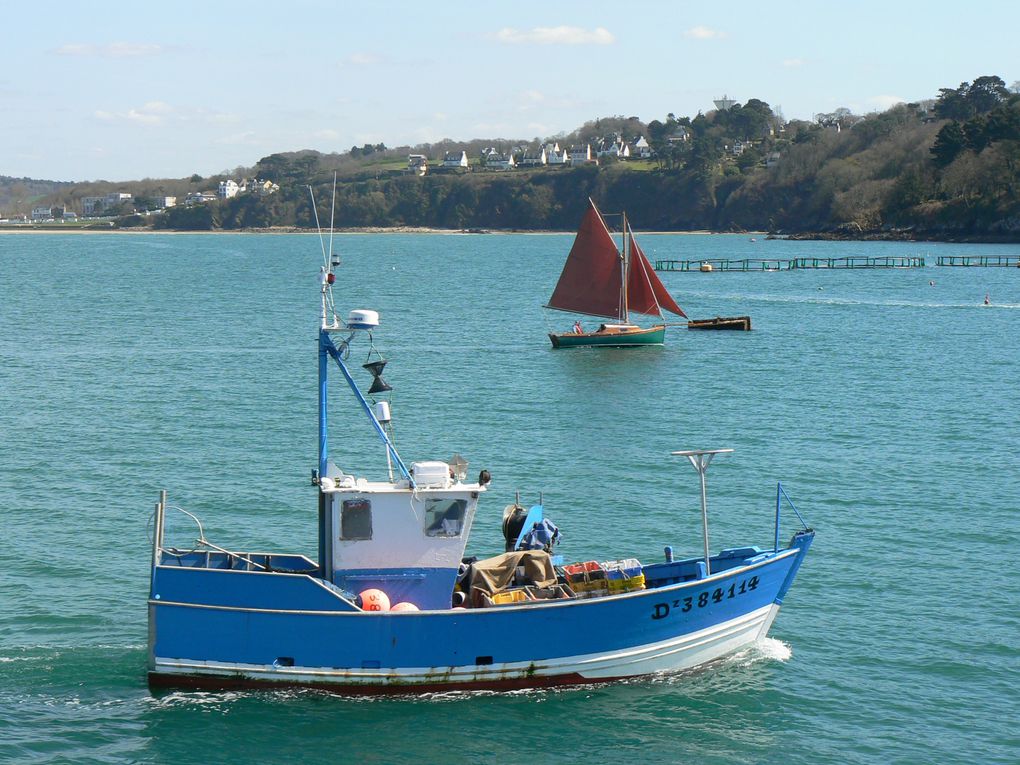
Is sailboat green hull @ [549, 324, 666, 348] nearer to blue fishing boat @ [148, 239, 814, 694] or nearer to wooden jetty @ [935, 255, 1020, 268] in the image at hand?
blue fishing boat @ [148, 239, 814, 694]

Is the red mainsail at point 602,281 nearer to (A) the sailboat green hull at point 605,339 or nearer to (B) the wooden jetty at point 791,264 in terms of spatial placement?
(A) the sailboat green hull at point 605,339

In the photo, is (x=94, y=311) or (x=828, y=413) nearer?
(x=828, y=413)

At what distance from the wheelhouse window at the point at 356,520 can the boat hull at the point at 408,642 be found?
5.19 ft

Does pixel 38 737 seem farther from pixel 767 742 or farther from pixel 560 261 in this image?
pixel 560 261

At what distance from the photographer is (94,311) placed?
93.9 metres

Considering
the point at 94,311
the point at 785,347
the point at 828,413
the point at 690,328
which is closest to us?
A: the point at 828,413

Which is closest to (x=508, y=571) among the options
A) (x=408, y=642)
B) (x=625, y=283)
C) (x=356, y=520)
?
(x=408, y=642)

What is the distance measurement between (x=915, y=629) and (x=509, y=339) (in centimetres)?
5429

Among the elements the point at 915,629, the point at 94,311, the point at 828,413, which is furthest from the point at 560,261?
the point at 915,629

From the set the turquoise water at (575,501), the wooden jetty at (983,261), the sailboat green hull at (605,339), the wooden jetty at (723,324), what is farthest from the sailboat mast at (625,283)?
the wooden jetty at (983,261)

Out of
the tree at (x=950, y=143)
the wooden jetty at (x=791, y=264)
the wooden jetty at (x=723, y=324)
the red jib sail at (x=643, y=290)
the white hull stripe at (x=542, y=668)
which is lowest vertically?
the white hull stripe at (x=542, y=668)

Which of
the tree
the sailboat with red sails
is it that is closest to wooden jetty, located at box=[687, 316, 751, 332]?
the sailboat with red sails

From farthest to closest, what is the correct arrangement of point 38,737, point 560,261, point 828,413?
1. point 560,261
2. point 828,413
3. point 38,737

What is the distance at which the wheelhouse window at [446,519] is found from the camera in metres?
22.1
